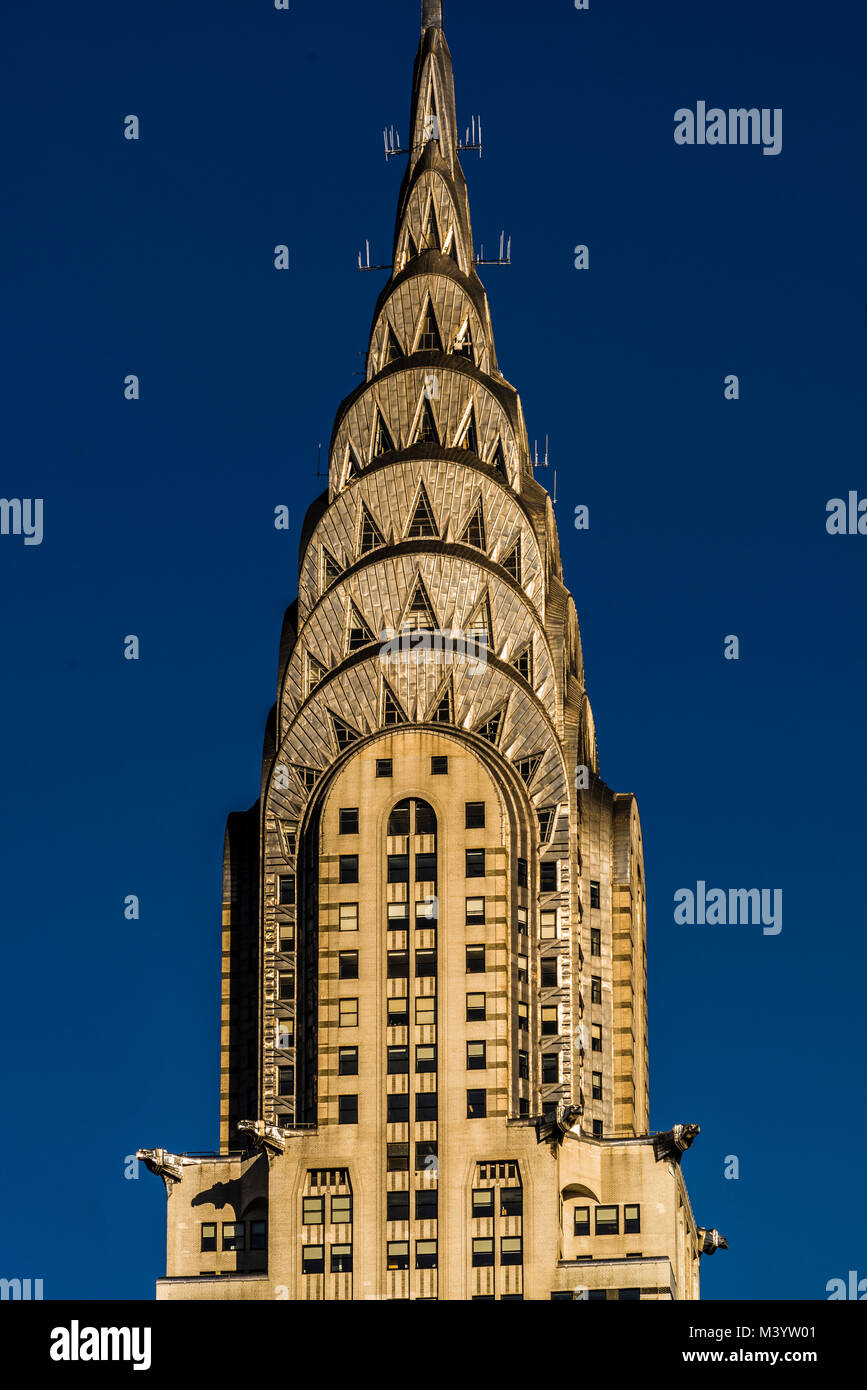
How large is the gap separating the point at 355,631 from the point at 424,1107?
3125 centimetres

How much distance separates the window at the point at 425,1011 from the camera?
185m

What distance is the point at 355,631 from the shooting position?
7712 inches

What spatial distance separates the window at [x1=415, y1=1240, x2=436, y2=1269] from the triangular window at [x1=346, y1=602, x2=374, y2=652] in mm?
38128

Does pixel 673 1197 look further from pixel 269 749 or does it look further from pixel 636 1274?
pixel 269 749

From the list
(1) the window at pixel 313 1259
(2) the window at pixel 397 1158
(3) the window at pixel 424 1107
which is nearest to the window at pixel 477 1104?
(3) the window at pixel 424 1107

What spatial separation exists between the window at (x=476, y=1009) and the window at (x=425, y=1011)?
2.09 meters

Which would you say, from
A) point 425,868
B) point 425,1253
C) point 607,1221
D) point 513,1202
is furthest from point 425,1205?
point 425,868

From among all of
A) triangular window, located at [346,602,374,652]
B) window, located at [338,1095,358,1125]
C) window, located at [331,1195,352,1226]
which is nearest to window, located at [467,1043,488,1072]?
window, located at [338,1095,358,1125]

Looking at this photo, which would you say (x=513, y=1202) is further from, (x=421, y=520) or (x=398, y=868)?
(x=421, y=520)

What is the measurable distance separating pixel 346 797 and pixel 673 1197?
31.1 metres

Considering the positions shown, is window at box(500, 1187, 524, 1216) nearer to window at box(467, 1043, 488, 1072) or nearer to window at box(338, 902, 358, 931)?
window at box(467, 1043, 488, 1072)

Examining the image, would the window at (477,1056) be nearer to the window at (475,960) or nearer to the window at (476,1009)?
the window at (476,1009)

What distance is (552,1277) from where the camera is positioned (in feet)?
580
